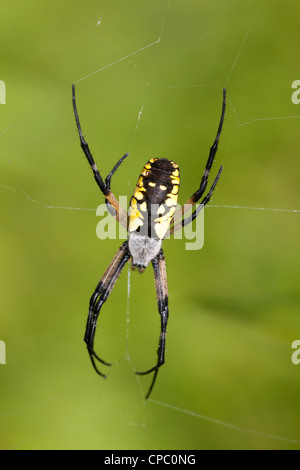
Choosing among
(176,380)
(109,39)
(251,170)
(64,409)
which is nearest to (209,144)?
(251,170)

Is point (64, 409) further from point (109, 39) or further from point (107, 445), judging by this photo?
point (109, 39)

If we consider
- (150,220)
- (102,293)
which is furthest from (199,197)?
(102,293)

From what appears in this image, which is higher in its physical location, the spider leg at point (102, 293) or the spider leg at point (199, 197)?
the spider leg at point (199, 197)

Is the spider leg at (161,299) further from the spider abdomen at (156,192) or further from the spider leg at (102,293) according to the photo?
the spider abdomen at (156,192)

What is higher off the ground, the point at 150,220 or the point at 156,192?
the point at 156,192

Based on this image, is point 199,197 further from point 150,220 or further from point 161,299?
point 161,299

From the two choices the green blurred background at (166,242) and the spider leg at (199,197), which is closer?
the spider leg at (199,197)

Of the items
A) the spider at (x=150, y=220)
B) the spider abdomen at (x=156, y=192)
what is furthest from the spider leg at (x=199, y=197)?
the spider abdomen at (x=156, y=192)
